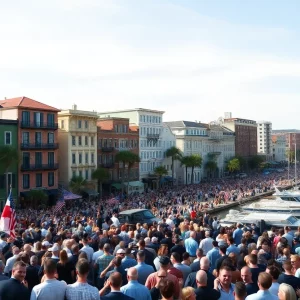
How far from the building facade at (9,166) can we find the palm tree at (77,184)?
7.74 metres

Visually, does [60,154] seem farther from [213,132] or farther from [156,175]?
[213,132]

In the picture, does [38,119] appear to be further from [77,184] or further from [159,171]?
[159,171]

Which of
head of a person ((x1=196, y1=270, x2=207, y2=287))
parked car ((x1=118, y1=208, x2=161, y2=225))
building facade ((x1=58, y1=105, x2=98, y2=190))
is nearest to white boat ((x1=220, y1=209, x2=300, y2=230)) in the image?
parked car ((x1=118, y1=208, x2=161, y2=225))

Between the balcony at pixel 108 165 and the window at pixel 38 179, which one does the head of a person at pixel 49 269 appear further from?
the balcony at pixel 108 165

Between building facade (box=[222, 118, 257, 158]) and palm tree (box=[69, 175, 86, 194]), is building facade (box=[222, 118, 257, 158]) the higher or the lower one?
the higher one

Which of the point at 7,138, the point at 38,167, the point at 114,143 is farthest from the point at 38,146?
the point at 114,143

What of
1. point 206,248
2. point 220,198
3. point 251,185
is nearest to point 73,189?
point 220,198

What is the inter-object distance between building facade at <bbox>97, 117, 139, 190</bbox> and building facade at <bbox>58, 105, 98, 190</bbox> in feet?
7.05

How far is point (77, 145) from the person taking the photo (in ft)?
185

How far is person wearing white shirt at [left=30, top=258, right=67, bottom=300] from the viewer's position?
22.2 feet

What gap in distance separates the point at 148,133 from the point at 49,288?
221ft

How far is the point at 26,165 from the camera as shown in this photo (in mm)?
47688

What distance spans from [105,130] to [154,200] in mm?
16375

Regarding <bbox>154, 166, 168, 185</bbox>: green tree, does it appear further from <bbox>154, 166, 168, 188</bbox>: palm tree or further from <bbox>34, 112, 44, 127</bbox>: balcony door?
<bbox>34, 112, 44, 127</bbox>: balcony door
